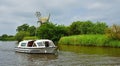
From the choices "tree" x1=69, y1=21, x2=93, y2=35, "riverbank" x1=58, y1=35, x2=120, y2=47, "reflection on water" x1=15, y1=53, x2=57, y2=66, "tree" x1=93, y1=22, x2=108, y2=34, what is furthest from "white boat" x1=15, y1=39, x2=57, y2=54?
"tree" x1=69, y1=21, x2=93, y2=35

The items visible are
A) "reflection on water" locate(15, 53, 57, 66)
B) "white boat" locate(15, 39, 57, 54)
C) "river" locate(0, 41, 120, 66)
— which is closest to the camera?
"river" locate(0, 41, 120, 66)

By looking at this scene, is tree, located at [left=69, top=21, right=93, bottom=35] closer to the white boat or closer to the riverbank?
the riverbank

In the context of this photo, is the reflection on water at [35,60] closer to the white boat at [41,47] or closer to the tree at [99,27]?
the white boat at [41,47]

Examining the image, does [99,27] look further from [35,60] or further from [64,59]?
[35,60]

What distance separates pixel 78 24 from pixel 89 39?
3466 centimetres

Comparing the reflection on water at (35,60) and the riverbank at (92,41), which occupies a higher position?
the riverbank at (92,41)

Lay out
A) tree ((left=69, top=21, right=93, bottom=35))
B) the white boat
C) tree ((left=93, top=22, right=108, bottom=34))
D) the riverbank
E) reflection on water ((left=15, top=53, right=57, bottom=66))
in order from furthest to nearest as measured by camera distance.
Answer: tree ((left=69, top=21, right=93, bottom=35))
tree ((left=93, top=22, right=108, bottom=34))
the riverbank
the white boat
reflection on water ((left=15, top=53, right=57, bottom=66))

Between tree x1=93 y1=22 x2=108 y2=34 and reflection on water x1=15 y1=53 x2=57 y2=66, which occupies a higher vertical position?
tree x1=93 y1=22 x2=108 y2=34

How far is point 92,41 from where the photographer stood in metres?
80.3

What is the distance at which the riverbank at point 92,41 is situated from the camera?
72800 mm

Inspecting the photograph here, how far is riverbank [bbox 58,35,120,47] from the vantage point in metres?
72.8

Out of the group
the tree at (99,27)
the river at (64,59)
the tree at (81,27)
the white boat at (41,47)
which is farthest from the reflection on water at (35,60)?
the tree at (81,27)

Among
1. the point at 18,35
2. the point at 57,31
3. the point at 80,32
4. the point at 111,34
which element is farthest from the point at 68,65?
the point at 18,35

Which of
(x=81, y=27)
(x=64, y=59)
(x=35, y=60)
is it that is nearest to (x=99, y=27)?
(x=81, y=27)
